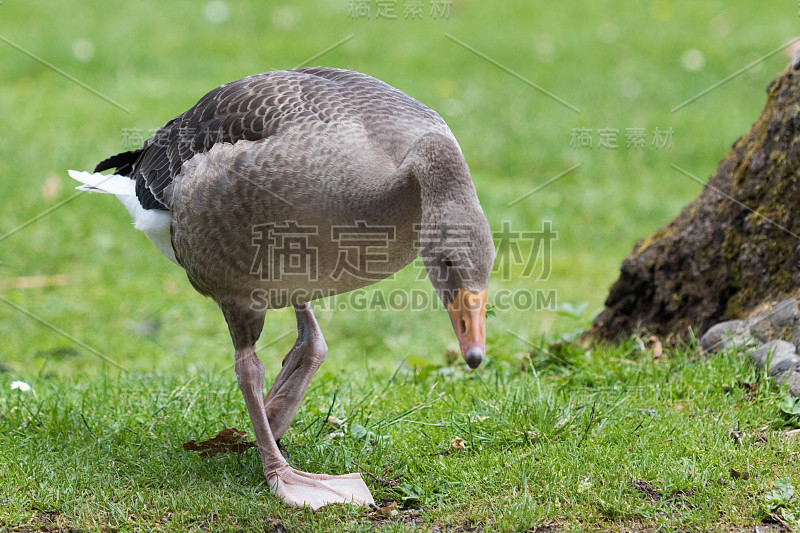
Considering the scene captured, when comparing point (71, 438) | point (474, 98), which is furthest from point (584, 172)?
point (71, 438)

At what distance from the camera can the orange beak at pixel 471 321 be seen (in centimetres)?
342

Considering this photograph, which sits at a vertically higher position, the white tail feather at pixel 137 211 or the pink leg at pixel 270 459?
the white tail feather at pixel 137 211

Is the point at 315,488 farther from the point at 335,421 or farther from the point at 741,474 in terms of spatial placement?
the point at 741,474

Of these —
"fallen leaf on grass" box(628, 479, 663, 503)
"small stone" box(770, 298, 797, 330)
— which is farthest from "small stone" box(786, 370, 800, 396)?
"fallen leaf on grass" box(628, 479, 663, 503)

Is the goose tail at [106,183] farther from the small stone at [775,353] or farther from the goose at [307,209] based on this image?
the small stone at [775,353]

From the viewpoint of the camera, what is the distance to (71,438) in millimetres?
4781

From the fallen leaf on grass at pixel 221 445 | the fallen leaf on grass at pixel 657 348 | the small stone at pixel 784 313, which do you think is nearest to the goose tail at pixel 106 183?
the fallen leaf on grass at pixel 221 445

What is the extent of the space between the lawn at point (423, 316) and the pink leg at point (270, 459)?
112 millimetres

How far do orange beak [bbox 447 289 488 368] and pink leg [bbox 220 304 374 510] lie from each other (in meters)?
1.11

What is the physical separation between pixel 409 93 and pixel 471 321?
866cm

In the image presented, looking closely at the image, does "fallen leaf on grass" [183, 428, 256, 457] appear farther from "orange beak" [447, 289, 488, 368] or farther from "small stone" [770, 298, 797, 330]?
"small stone" [770, 298, 797, 330]

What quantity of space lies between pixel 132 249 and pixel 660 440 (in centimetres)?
677

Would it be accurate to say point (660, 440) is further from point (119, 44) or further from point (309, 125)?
point (119, 44)

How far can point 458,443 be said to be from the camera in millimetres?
4566
